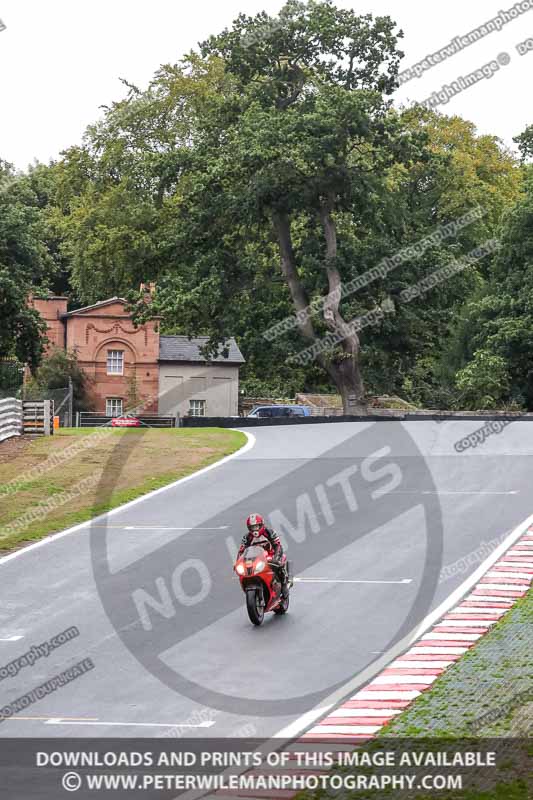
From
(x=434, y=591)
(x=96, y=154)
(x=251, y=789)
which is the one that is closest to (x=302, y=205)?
(x=96, y=154)

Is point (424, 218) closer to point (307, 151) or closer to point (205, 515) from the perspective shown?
point (307, 151)

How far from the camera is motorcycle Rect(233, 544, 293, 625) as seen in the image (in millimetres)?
15930

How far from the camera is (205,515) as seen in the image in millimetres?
25375

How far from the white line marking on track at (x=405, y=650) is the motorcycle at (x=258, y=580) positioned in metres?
2.05

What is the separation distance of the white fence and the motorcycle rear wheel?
2402cm

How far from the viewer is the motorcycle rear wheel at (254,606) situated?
1598cm

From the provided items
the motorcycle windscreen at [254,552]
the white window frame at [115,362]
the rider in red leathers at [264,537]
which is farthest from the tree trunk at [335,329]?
the motorcycle windscreen at [254,552]

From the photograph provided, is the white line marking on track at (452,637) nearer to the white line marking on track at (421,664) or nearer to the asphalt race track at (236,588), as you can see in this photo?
the asphalt race track at (236,588)

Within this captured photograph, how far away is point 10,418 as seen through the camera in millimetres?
39562

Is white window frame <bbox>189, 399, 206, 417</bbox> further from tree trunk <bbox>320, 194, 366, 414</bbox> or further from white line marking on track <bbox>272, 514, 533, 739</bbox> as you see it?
white line marking on track <bbox>272, 514, 533, 739</bbox>

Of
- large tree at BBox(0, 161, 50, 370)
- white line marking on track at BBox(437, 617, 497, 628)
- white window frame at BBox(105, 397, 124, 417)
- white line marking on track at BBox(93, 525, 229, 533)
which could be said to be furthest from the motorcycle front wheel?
white window frame at BBox(105, 397, 124, 417)

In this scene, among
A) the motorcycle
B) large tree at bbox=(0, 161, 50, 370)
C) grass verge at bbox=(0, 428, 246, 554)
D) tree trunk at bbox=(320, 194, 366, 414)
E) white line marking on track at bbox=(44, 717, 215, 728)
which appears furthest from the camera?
tree trunk at bbox=(320, 194, 366, 414)

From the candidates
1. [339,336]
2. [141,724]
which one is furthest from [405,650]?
[339,336]

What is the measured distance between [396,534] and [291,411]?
39205 millimetres
